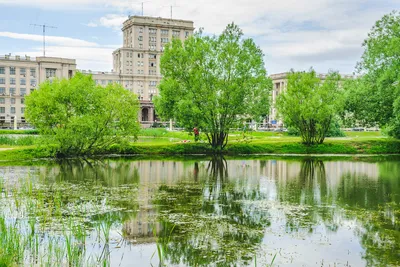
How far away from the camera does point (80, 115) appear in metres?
39.2

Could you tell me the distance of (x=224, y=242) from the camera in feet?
43.5

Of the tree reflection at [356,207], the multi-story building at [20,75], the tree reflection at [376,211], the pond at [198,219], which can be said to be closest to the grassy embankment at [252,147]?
the pond at [198,219]

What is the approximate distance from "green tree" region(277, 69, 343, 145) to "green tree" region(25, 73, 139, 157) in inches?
645

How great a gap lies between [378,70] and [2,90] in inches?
4550

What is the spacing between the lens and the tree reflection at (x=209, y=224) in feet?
40.2

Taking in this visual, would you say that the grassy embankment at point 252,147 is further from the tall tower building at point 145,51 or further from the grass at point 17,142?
the tall tower building at point 145,51

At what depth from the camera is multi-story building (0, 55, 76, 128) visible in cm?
13650

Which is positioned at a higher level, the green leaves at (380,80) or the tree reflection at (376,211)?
the green leaves at (380,80)

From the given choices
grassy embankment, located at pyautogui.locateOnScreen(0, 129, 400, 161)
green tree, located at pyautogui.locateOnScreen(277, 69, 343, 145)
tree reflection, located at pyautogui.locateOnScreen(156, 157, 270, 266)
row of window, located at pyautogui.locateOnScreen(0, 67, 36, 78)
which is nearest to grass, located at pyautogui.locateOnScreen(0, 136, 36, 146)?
grassy embankment, located at pyautogui.locateOnScreen(0, 129, 400, 161)

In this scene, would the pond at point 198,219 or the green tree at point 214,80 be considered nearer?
the pond at point 198,219

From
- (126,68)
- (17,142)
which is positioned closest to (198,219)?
(17,142)

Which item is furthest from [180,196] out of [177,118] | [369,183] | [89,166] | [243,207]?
[177,118]

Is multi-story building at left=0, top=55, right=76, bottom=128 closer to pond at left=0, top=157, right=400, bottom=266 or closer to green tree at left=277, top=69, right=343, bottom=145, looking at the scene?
green tree at left=277, top=69, right=343, bottom=145

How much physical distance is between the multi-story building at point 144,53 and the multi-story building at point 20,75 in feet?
43.9
